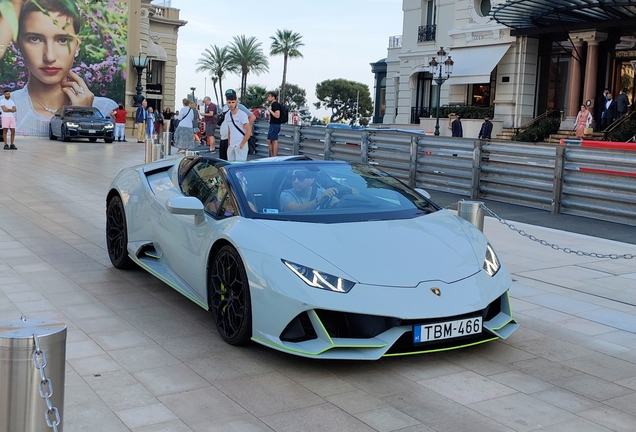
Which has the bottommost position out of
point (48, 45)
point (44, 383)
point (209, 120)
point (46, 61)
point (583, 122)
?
point (44, 383)

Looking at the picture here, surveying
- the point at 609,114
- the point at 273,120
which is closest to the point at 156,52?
the point at 609,114

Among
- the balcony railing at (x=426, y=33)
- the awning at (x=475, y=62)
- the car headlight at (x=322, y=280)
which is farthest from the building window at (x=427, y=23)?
the car headlight at (x=322, y=280)

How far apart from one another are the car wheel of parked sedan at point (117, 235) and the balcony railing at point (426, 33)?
37685mm

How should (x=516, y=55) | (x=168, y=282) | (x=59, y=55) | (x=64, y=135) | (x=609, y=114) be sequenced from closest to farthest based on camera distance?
(x=168, y=282) → (x=609, y=114) → (x=64, y=135) → (x=516, y=55) → (x=59, y=55)

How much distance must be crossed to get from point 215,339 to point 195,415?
1.39 meters

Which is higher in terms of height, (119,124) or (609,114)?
(609,114)

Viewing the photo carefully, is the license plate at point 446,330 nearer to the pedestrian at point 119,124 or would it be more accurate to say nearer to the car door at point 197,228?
the car door at point 197,228

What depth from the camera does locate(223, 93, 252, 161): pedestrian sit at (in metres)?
12.9

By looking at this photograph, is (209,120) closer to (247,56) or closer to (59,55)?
(59,55)

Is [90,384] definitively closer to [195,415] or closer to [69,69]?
[195,415]

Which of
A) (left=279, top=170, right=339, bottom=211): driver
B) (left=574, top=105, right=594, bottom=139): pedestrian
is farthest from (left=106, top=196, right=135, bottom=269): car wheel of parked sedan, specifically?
(left=574, top=105, right=594, bottom=139): pedestrian

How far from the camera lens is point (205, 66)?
107 m

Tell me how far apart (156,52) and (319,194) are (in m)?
54.1

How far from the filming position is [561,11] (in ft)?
97.4
